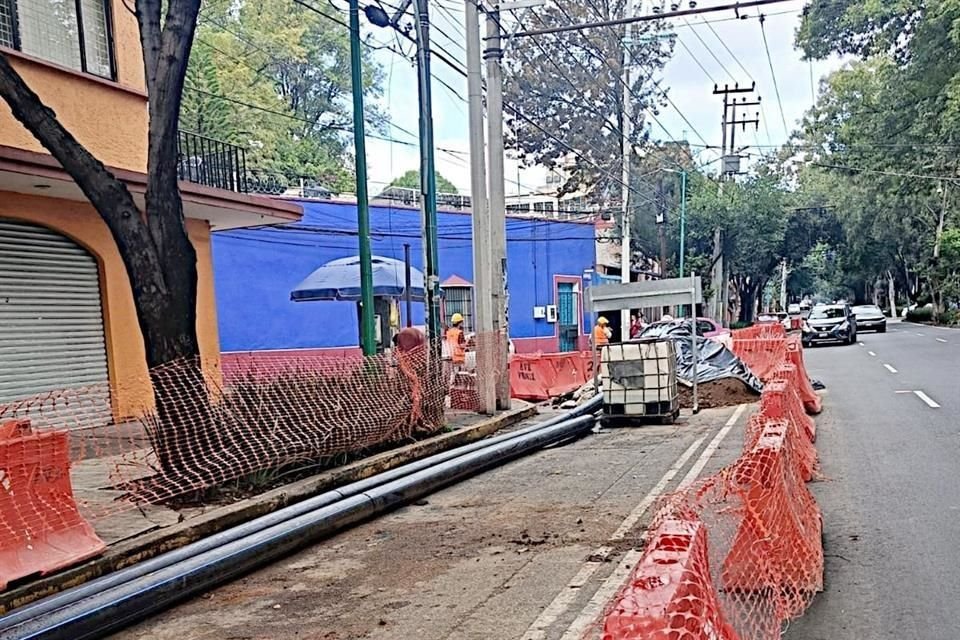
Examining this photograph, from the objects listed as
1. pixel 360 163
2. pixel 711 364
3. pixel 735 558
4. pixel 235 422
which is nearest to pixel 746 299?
pixel 711 364

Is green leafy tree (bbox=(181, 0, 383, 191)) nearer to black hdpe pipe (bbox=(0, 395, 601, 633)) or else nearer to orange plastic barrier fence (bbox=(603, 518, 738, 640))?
black hdpe pipe (bbox=(0, 395, 601, 633))

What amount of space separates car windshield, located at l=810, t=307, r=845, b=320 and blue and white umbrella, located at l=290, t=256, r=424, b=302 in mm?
19745

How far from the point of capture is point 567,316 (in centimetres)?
3028

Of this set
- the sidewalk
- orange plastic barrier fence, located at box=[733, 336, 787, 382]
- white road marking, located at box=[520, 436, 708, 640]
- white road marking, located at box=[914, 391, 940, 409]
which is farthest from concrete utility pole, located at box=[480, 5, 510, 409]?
orange plastic barrier fence, located at box=[733, 336, 787, 382]

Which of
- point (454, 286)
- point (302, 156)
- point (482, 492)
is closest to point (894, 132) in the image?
point (454, 286)

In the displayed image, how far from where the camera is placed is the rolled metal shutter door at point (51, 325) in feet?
31.8

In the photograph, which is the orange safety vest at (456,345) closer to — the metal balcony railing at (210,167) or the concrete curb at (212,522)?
the concrete curb at (212,522)

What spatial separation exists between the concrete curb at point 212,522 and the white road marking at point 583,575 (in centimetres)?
307

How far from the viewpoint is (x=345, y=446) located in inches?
330

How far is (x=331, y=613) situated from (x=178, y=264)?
4.09 m

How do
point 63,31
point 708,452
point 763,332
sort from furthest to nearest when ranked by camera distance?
1. point 763,332
2. point 63,31
3. point 708,452

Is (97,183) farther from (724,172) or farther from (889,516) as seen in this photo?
(724,172)

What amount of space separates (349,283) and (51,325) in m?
5.90

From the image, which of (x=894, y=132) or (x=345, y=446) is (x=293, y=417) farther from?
(x=894, y=132)
